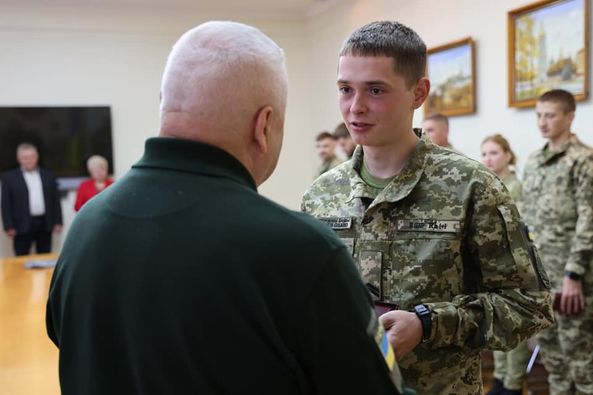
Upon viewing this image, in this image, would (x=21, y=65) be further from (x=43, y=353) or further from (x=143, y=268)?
(x=143, y=268)

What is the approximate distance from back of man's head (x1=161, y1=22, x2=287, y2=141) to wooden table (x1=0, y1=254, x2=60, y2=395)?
4.78ft

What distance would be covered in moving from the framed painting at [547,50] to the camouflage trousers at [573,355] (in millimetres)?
1351

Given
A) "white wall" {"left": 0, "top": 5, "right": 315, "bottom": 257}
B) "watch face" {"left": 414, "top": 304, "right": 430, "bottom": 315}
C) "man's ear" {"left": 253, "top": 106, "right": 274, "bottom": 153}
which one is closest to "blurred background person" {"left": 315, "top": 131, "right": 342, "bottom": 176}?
"white wall" {"left": 0, "top": 5, "right": 315, "bottom": 257}

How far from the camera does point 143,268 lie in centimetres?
73

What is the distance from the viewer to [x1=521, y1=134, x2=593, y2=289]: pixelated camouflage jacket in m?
2.92

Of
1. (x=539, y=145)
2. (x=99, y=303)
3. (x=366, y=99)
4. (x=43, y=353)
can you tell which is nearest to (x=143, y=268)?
(x=99, y=303)

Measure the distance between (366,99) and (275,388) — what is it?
2.60 ft

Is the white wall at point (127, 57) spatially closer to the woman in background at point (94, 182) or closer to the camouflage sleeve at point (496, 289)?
the woman in background at point (94, 182)

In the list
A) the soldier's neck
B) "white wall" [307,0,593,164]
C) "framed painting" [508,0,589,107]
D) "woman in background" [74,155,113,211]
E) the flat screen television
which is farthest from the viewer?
the flat screen television

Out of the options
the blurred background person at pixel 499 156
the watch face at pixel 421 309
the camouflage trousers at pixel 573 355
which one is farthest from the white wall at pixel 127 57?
the watch face at pixel 421 309

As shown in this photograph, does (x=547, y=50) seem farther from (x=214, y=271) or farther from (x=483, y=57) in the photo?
(x=214, y=271)

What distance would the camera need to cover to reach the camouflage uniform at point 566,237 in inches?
115

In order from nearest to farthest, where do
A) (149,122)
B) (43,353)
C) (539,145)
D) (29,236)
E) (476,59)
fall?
(43,353)
(539,145)
(476,59)
(29,236)
(149,122)

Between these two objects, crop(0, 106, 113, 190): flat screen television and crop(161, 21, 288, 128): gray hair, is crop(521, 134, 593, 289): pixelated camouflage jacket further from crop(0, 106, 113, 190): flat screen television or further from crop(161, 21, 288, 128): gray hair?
crop(0, 106, 113, 190): flat screen television
